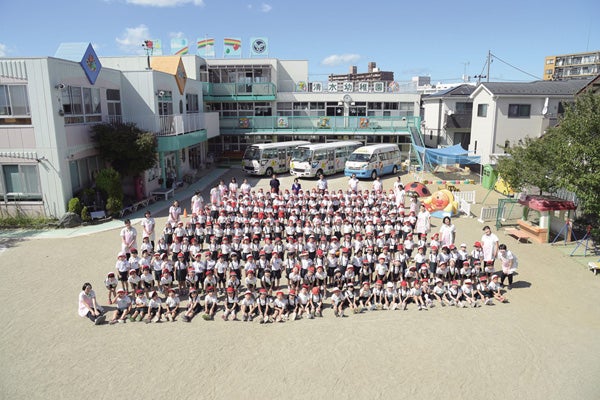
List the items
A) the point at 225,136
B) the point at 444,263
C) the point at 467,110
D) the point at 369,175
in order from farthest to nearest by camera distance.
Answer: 1. the point at 225,136
2. the point at 467,110
3. the point at 369,175
4. the point at 444,263

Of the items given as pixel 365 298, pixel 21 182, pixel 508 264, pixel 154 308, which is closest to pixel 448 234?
pixel 508 264

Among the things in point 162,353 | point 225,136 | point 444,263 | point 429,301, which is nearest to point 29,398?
point 162,353

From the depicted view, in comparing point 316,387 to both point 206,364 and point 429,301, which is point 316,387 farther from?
point 429,301

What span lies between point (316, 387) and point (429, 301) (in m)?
4.46

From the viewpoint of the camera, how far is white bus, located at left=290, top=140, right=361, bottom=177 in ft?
91.9

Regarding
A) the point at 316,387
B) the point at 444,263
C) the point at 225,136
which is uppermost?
the point at 225,136

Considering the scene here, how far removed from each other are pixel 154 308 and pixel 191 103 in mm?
22398

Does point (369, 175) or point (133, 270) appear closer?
point (133, 270)

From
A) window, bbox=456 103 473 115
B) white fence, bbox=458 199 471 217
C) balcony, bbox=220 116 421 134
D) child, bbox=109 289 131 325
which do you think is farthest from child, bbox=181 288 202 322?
window, bbox=456 103 473 115

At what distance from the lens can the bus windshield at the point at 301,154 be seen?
2817 cm

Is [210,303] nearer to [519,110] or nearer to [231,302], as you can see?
[231,302]

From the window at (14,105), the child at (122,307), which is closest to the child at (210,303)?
the child at (122,307)

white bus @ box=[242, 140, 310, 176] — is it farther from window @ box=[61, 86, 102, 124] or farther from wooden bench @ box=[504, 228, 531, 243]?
wooden bench @ box=[504, 228, 531, 243]

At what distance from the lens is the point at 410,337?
31.2 feet
